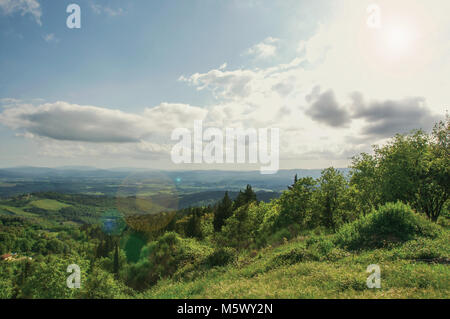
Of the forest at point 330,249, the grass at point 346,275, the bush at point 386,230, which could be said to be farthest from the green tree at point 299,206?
the grass at point 346,275

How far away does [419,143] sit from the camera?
25281mm

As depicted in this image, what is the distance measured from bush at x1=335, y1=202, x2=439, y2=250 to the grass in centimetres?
95

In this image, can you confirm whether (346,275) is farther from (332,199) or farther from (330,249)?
(332,199)

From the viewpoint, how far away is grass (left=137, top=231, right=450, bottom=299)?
25.2ft

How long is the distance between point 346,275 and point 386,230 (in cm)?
873

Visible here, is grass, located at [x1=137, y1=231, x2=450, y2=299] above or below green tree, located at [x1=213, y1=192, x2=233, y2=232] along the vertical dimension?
above

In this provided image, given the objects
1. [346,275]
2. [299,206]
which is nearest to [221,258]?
[346,275]

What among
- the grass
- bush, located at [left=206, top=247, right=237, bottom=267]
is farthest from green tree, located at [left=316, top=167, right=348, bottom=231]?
bush, located at [left=206, top=247, right=237, bottom=267]

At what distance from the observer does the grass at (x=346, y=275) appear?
7.67 meters

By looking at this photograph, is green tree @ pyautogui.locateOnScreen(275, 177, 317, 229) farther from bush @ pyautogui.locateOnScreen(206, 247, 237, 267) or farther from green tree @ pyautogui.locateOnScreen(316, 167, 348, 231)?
bush @ pyautogui.locateOnScreen(206, 247, 237, 267)

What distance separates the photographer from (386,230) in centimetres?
1504

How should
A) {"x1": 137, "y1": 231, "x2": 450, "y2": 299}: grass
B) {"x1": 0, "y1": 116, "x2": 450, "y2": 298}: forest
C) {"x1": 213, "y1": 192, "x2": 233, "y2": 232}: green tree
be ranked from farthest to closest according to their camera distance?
{"x1": 213, "y1": 192, "x2": 233, "y2": 232}: green tree, {"x1": 0, "y1": 116, "x2": 450, "y2": 298}: forest, {"x1": 137, "y1": 231, "x2": 450, "y2": 299}: grass
